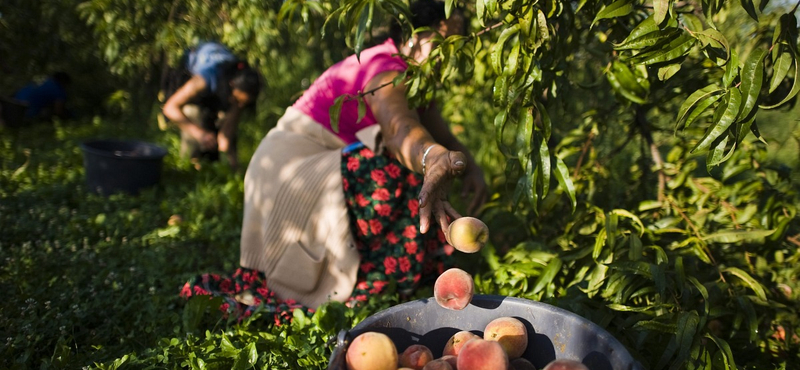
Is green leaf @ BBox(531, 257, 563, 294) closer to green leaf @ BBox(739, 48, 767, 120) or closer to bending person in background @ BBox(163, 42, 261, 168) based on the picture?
green leaf @ BBox(739, 48, 767, 120)

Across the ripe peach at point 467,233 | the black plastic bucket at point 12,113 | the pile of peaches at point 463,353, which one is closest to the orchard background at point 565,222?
the ripe peach at point 467,233

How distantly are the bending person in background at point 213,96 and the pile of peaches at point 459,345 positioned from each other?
2897mm

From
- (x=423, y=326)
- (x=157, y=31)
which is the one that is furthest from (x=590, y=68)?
(x=157, y=31)

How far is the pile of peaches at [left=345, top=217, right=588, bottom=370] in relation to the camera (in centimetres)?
122

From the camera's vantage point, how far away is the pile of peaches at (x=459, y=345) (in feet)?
3.99

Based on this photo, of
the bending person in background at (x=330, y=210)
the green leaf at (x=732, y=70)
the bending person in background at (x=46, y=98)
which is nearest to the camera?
the green leaf at (x=732, y=70)

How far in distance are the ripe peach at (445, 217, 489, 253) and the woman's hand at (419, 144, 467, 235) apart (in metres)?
0.03

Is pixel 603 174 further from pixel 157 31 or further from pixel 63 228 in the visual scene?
pixel 157 31

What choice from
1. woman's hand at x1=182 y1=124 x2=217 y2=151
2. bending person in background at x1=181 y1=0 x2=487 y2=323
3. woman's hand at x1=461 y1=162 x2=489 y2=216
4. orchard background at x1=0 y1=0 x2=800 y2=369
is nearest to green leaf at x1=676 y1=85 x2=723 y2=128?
orchard background at x1=0 y1=0 x2=800 y2=369

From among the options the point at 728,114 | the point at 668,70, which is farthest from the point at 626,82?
the point at 728,114

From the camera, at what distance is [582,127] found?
2.48 metres

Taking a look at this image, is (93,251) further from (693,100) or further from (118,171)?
(693,100)

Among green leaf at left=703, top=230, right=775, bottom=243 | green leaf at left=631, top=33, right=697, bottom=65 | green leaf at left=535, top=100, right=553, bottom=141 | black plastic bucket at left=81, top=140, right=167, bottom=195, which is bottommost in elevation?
black plastic bucket at left=81, top=140, right=167, bottom=195

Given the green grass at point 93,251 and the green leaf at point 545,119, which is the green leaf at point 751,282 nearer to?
the green leaf at point 545,119
